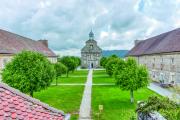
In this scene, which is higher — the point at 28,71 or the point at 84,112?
the point at 28,71

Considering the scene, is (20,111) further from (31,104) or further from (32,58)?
(32,58)

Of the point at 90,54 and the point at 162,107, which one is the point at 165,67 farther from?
the point at 90,54

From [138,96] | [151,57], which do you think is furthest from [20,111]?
[151,57]

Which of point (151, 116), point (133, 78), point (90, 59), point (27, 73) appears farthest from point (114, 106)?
point (90, 59)

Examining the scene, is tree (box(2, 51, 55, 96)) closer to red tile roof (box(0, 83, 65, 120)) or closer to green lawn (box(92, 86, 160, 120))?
green lawn (box(92, 86, 160, 120))

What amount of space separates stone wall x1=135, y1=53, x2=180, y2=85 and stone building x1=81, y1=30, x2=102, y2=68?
1996 inches

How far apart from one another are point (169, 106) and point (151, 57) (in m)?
43.5

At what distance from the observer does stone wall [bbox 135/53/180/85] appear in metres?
39.3

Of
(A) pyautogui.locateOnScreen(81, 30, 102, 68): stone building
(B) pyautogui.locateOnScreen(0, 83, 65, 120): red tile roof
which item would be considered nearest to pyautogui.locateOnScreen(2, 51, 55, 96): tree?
(B) pyautogui.locateOnScreen(0, 83, 65, 120): red tile roof

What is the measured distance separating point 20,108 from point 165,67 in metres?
40.5

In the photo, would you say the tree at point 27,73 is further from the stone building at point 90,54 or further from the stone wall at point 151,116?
the stone building at point 90,54

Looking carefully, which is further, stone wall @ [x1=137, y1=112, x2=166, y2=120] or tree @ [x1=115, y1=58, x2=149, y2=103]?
tree @ [x1=115, y1=58, x2=149, y2=103]

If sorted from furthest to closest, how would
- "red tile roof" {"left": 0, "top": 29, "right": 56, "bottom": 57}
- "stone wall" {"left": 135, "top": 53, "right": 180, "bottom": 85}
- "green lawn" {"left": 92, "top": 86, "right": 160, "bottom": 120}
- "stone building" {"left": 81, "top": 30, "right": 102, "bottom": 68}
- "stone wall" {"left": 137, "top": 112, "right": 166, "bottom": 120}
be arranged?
1. "stone building" {"left": 81, "top": 30, "right": 102, "bottom": 68}
2. "red tile roof" {"left": 0, "top": 29, "right": 56, "bottom": 57}
3. "stone wall" {"left": 135, "top": 53, "right": 180, "bottom": 85}
4. "green lawn" {"left": 92, "top": 86, "right": 160, "bottom": 120}
5. "stone wall" {"left": 137, "top": 112, "right": 166, "bottom": 120}

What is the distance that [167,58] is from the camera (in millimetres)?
43500
